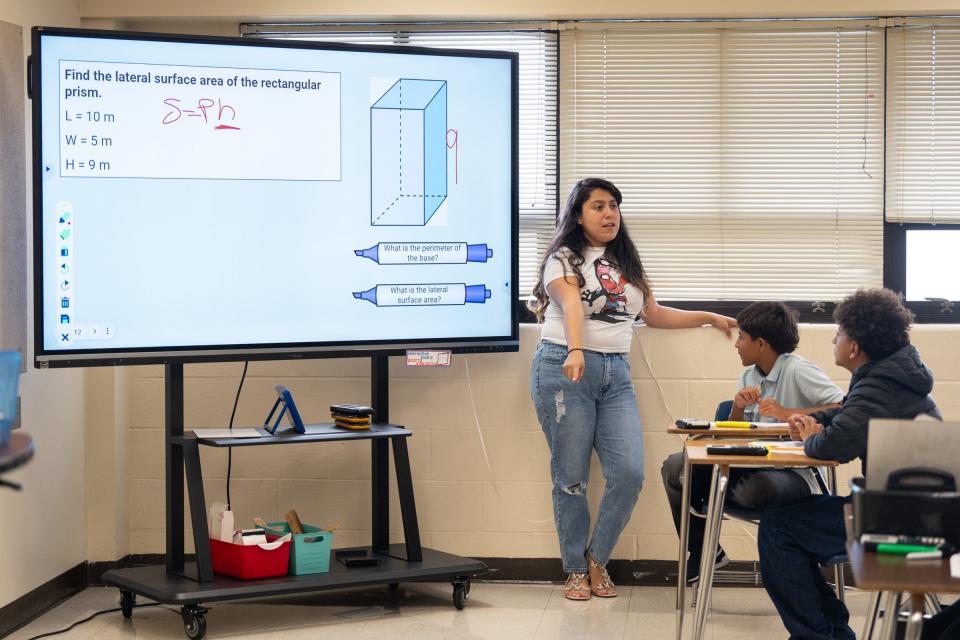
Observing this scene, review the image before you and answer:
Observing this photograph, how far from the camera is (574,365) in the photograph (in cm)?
383

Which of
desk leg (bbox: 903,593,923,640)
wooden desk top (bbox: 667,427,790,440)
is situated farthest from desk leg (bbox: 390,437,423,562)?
desk leg (bbox: 903,593,923,640)

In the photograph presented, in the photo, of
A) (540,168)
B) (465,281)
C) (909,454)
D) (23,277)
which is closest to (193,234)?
(23,277)

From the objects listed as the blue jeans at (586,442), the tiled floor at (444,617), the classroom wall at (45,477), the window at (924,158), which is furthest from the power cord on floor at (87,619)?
the window at (924,158)

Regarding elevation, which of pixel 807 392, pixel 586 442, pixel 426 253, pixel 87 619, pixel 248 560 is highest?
pixel 426 253

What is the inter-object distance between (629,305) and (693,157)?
697 millimetres

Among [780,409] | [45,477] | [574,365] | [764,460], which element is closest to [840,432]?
[764,460]

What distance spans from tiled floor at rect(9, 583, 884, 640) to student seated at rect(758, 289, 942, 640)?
25.7 inches

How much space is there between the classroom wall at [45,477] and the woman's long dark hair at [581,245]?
1.80 meters

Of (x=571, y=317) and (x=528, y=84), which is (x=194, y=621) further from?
(x=528, y=84)

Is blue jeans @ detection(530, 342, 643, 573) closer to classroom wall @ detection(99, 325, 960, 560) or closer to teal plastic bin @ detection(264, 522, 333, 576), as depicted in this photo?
classroom wall @ detection(99, 325, 960, 560)

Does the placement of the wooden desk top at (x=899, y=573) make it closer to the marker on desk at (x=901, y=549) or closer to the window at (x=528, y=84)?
the marker on desk at (x=901, y=549)

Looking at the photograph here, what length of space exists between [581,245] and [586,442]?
711 millimetres

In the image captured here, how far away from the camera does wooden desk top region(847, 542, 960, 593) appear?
1.86 meters

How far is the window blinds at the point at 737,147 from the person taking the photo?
4301 mm
